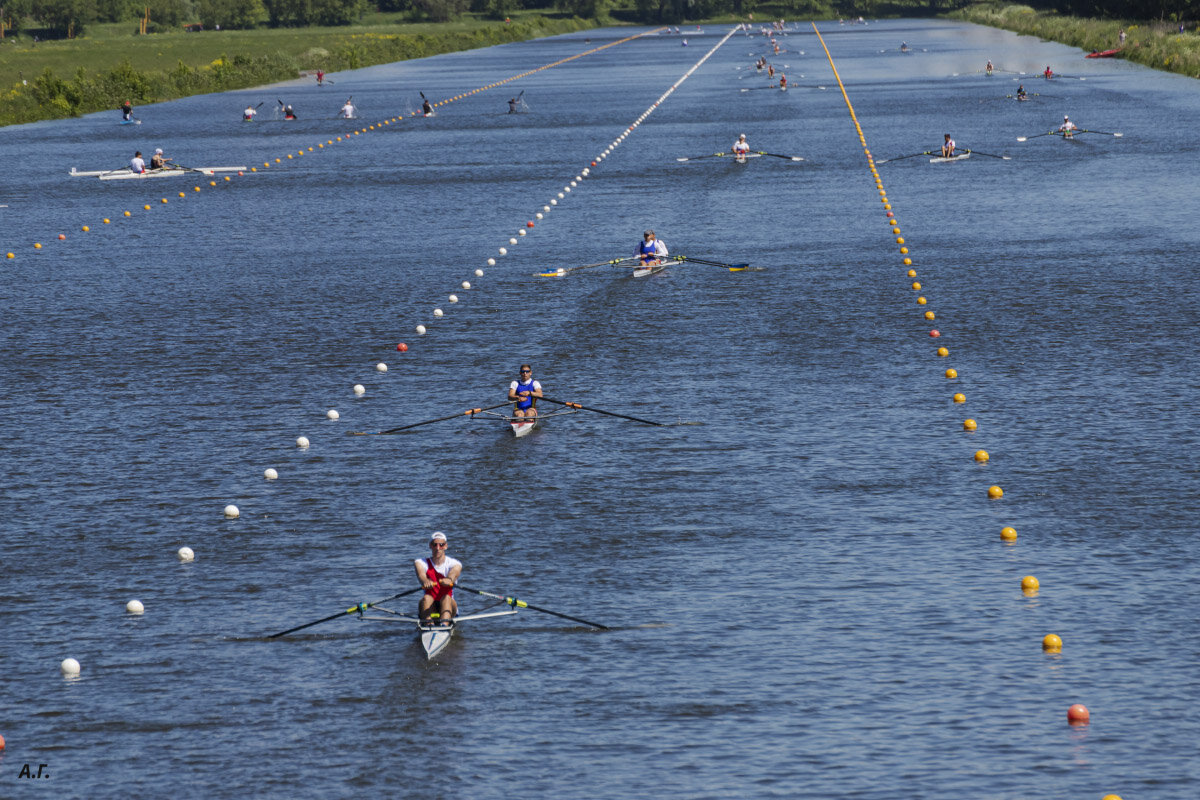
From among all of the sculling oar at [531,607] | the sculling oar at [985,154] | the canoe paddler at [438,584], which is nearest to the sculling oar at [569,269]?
the sculling oar at [531,607]

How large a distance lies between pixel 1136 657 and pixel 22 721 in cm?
→ 1287

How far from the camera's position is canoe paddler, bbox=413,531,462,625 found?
63.6 feet

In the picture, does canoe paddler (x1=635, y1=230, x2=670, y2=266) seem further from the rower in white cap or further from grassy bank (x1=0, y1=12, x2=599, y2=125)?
grassy bank (x1=0, y1=12, x2=599, y2=125)

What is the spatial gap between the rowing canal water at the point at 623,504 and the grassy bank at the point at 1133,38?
68.3 metres

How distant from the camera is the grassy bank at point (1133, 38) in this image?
11991 cm

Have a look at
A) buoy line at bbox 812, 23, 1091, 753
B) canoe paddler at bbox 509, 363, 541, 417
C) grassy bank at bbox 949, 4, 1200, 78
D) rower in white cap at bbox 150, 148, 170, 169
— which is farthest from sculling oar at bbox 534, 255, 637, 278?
grassy bank at bbox 949, 4, 1200, 78

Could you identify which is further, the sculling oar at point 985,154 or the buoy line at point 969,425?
the sculling oar at point 985,154

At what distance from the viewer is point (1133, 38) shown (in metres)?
141

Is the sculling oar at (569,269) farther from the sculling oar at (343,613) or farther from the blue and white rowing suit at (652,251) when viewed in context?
the sculling oar at (343,613)

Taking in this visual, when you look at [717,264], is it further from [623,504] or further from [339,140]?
[339,140]

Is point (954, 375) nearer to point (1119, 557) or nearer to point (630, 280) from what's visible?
point (1119, 557)

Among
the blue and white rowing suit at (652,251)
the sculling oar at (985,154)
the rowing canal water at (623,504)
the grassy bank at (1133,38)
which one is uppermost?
the grassy bank at (1133,38)

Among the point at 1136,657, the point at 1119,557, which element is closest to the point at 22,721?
the point at 1136,657

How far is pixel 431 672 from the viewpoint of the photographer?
61.1ft
